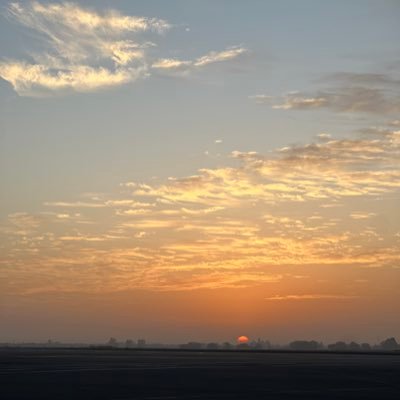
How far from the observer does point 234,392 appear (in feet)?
148

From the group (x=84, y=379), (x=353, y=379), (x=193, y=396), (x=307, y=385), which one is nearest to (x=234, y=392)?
(x=193, y=396)

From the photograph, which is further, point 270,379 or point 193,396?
point 270,379

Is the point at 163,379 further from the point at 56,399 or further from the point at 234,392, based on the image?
the point at 56,399

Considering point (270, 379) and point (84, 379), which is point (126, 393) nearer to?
point (84, 379)

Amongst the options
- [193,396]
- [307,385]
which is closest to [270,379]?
[307,385]

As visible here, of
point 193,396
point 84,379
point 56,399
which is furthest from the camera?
point 84,379

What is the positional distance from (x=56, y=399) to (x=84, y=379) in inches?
721

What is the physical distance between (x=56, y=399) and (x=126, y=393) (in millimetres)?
6160

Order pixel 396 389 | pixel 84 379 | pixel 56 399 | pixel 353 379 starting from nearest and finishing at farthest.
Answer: pixel 56 399, pixel 396 389, pixel 84 379, pixel 353 379

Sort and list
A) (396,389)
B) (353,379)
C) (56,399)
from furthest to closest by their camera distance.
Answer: (353,379) < (396,389) < (56,399)

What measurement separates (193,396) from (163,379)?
17.0 meters

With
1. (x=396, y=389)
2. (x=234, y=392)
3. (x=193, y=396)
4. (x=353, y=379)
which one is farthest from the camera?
(x=353, y=379)

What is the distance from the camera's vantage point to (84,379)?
56469 millimetres

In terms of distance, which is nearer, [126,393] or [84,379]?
[126,393]
